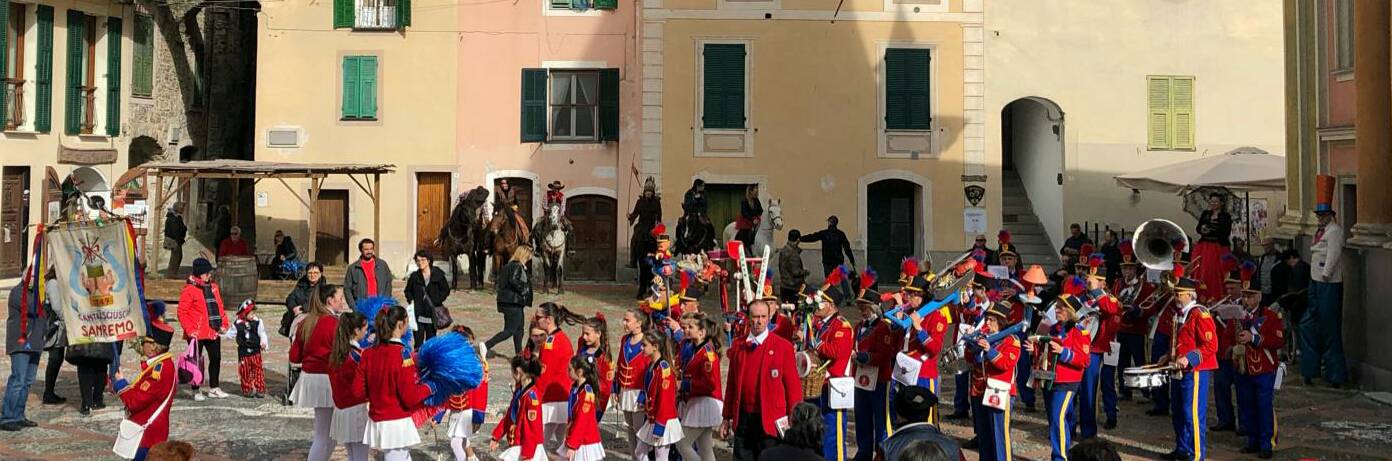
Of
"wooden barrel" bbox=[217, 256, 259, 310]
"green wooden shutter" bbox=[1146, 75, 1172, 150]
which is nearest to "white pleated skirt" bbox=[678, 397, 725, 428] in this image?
"wooden barrel" bbox=[217, 256, 259, 310]

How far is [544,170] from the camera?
1109 inches

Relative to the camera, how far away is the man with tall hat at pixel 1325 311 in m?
15.6

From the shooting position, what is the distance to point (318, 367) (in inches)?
414

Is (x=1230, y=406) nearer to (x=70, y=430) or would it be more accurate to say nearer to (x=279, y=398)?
(x=279, y=398)

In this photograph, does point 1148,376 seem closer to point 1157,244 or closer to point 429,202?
point 1157,244

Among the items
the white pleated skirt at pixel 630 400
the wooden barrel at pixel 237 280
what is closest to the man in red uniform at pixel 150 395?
the white pleated skirt at pixel 630 400

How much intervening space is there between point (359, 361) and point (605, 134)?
1889 centimetres

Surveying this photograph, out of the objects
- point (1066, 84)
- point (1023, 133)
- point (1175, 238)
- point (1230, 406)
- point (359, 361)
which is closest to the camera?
point (359, 361)

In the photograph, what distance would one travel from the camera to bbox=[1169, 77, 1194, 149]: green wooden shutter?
90.5 ft

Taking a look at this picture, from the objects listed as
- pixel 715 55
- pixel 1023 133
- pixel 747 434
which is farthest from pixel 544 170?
pixel 747 434

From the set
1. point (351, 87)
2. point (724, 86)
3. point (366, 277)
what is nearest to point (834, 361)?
point (366, 277)

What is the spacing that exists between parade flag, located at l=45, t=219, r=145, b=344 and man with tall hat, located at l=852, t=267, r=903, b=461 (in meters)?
6.21

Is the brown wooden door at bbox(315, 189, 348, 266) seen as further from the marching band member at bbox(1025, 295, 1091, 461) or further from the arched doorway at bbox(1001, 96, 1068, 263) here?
the marching band member at bbox(1025, 295, 1091, 461)

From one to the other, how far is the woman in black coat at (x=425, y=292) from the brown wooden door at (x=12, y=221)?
1331cm
